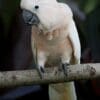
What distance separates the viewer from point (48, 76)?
100cm

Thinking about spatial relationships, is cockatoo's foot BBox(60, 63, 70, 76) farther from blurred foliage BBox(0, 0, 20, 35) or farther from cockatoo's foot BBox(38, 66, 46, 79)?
blurred foliage BBox(0, 0, 20, 35)

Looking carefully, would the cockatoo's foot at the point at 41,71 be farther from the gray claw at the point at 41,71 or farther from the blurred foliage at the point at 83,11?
the blurred foliage at the point at 83,11

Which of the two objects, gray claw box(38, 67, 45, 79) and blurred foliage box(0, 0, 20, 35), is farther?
blurred foliage box(0, 0, 20, 35)

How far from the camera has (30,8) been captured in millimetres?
901

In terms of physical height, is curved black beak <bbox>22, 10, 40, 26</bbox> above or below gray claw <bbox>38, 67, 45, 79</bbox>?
above

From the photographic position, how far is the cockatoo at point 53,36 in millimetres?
917

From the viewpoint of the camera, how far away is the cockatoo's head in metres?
0.90

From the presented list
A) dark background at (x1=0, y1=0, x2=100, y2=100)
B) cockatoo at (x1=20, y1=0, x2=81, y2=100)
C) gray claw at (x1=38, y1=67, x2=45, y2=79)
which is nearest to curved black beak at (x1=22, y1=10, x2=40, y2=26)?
cockatoo at (x1=20, y1=0, x2=81, y2=100)

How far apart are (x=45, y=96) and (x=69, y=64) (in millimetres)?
330

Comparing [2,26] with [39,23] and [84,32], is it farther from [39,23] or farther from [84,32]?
[39,23]

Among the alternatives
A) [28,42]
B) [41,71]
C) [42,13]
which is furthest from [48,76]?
[28,42]

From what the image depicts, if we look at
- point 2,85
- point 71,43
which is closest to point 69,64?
point 71,43

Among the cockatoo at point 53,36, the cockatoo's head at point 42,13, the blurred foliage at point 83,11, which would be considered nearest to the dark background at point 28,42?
the blurred foliage at point 83,11

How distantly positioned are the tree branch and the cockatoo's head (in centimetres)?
11
